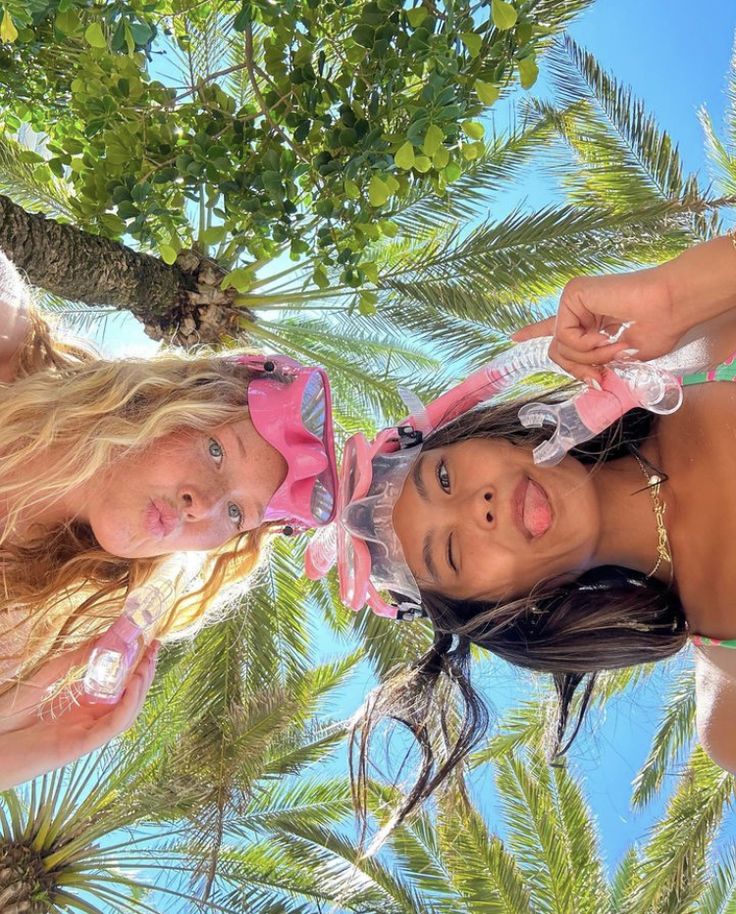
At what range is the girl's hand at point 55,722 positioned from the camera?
297 cm

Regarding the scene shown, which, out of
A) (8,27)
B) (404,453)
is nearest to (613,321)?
(404,453)

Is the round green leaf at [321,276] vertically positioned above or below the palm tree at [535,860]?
above

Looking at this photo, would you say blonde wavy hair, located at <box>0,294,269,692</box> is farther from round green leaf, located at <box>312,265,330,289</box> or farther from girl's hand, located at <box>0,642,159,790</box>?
round green leaf, located at <box>312,265,330,289</box>

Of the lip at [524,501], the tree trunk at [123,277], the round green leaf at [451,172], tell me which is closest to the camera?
the lip at [524,501]

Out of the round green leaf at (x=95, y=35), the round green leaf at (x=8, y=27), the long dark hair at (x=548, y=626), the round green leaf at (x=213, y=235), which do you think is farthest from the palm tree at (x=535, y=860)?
the round green leaf at (x=8, y=27)

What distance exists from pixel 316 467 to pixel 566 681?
1405mm

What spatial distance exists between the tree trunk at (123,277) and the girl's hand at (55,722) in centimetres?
228

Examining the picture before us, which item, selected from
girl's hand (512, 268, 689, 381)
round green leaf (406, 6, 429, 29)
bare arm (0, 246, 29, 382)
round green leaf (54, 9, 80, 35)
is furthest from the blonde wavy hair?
round green leaf (406, 6, 429, 29)

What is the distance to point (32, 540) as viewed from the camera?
3.42 metres

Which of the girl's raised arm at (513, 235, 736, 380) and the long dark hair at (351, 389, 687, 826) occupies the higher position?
the girl's raised arm at (513, 235, 736, 380)

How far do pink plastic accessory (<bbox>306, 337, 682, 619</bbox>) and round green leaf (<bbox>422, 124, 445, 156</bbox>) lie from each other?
2.96 feet

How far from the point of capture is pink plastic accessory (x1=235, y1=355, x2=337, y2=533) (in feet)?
10.7

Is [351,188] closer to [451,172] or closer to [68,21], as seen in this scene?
[451,172]

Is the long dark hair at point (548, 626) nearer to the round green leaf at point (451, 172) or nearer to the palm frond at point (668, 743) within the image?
the round green leaf at point (451, 172)
